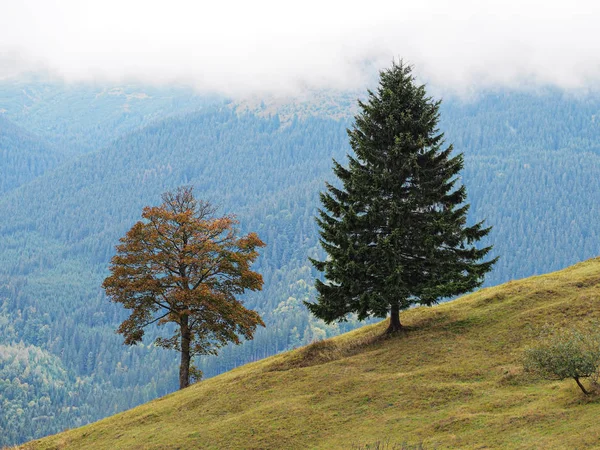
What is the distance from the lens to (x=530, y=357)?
25641 mm

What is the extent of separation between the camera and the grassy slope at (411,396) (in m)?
25.0

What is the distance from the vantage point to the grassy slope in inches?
985

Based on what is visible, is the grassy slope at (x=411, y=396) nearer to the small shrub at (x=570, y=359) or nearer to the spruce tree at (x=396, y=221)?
the small shrub at (x=570, y=359)

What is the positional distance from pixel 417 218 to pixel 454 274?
402cm

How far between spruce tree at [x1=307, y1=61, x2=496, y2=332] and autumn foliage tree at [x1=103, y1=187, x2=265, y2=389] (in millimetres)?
10472

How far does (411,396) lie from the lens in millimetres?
30156

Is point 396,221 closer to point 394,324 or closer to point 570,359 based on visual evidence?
point 394,324

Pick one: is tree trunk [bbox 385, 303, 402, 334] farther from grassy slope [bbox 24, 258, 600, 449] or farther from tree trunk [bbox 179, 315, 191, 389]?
tree trunk [bbox 179, 315, 191, 389]

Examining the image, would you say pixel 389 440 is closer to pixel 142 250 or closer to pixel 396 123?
pixel 396 123

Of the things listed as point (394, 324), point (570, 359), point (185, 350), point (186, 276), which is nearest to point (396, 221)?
point (394, 324)

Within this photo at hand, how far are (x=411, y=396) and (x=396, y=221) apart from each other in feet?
37.3

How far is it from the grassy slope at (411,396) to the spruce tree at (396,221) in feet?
9.67

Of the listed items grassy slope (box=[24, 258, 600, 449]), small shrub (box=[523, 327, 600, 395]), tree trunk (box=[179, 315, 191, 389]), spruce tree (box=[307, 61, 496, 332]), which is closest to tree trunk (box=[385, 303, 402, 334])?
spruce tree (box=[307, 61, 496, 332])

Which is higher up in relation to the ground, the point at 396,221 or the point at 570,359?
the point at 396,221
